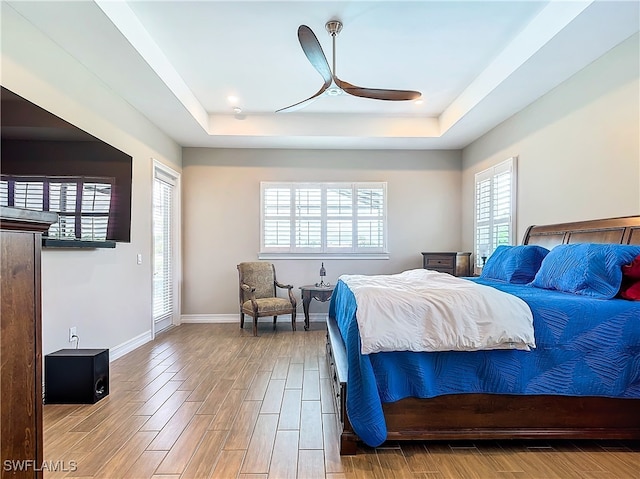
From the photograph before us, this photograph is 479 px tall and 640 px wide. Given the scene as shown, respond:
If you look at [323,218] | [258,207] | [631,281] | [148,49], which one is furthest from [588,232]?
[258,207]

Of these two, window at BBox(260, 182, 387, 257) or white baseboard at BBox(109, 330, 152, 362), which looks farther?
window at BBox(260, 182, 387, 257)

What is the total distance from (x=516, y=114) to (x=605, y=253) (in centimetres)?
264

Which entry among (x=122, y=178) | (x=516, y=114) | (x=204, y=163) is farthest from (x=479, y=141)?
(x=122, y=178)

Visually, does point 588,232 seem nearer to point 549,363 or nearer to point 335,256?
point 549,363

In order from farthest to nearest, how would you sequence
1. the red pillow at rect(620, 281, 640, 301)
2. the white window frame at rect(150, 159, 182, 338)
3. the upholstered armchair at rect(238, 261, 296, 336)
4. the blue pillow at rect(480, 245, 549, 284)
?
the white window frame at rect(150, 159, 182, 338) → the upholstered armchair at rect(238, 261, 296, 336) → the blue pillow at rect(480, 245, 549, 284) → the red pillow at rect(620, 281, 640, 301)

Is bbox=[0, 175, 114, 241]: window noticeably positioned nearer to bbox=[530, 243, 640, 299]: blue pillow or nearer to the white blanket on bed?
the white blanket on bed

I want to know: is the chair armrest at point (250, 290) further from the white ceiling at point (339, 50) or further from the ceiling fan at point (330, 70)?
the ceiling fan at point (330, 70)

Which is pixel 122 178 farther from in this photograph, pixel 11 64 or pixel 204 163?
pixel 204 163

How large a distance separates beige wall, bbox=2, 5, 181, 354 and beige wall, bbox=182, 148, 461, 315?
3.88 feet

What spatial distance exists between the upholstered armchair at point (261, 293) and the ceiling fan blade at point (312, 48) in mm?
3250

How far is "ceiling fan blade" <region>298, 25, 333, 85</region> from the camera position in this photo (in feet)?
8.83

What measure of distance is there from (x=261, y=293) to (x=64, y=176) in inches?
133

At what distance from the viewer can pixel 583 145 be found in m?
3.56

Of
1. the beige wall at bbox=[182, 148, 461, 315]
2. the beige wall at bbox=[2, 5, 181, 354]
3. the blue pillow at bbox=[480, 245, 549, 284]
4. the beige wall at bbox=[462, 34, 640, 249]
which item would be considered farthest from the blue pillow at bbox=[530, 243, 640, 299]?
the beige wall at bbox=[2, 5, 181, 354]
